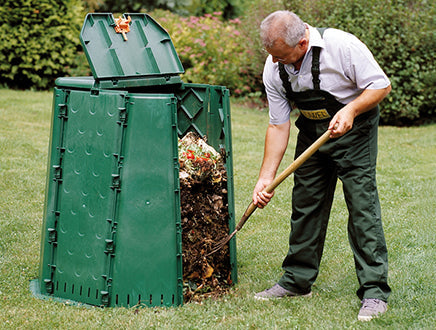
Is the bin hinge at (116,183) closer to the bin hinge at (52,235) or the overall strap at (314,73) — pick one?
the bin hinge at (52,235)

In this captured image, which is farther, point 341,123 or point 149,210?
point 149,210

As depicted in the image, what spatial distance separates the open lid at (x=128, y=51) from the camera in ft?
11.7

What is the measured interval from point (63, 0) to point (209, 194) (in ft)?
27.4

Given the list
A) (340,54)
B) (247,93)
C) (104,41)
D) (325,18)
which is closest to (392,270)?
(340,54)

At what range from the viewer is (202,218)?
3.88 m

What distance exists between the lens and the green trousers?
3.46 m

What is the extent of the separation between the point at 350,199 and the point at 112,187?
53.8 inches

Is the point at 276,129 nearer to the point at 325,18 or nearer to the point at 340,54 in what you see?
the point at 340,54

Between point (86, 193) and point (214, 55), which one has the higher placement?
point (214, 55)

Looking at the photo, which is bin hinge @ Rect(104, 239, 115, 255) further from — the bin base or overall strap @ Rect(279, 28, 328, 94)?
overall strap @ Rect(279, 28, 328, 94)

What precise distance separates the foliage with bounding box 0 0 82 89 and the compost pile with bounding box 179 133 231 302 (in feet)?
26.1

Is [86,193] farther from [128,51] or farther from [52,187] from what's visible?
[128,51]

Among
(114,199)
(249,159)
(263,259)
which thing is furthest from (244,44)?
(114,199)

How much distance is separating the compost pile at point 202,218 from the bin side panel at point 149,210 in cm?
29
